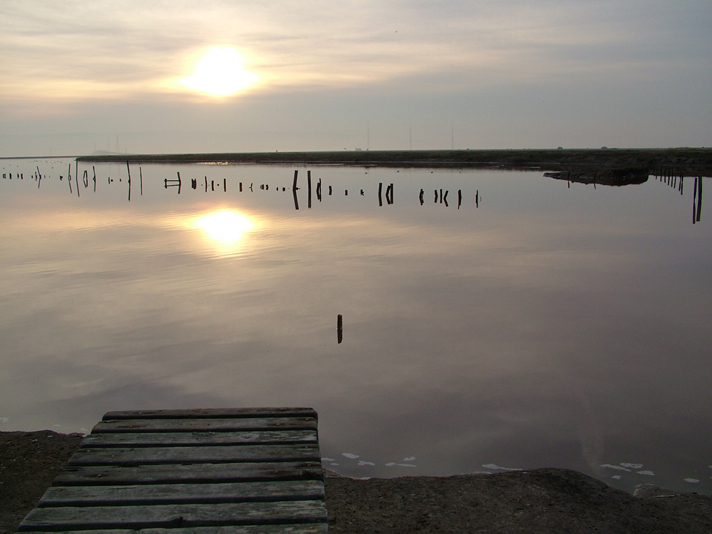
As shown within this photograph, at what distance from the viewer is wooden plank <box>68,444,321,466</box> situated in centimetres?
460

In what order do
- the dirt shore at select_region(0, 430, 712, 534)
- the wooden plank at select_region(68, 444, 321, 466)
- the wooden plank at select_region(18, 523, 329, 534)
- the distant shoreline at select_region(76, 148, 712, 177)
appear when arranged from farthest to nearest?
the distant shoreline at select_region(76, 148, 712, 177), the dirt shore at select_region(0, 430, 712, 534), the wooden plank at select_region(68, 444, 321, 466), the wooden plank at select_region(18, 523, 329, 534)

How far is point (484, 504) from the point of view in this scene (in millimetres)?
6656

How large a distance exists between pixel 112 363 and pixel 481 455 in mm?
7334

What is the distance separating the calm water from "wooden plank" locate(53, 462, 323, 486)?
352 cm

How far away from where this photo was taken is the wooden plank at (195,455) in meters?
4.60

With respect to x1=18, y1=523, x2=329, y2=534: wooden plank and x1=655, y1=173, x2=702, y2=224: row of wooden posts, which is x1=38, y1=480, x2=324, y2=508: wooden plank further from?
x1=655, y1=173, x2=702, y2=224: row of wooden posts

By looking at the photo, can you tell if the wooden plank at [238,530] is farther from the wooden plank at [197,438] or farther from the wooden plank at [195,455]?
the wooden plank at [197,438]

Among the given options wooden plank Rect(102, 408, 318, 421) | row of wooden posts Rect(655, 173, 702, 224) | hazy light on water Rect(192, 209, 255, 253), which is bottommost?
hazy light on water Rect(192, 209, 255, 253)

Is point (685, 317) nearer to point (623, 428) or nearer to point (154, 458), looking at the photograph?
point (623, 428)

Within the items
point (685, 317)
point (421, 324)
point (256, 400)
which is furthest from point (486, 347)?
point (685, 317)

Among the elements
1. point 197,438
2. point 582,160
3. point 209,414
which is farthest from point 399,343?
point 582,160

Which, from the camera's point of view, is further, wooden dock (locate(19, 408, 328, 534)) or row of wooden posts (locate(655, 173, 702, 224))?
row of wooden posts (locate(655, 173, 702, 224))

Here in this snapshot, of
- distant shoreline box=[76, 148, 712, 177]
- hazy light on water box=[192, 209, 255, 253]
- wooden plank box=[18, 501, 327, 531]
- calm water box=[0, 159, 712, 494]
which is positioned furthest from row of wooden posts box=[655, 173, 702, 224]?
wooden plank box=[18, 501, 327, 531]

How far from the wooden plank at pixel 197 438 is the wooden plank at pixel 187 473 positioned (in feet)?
1.22
